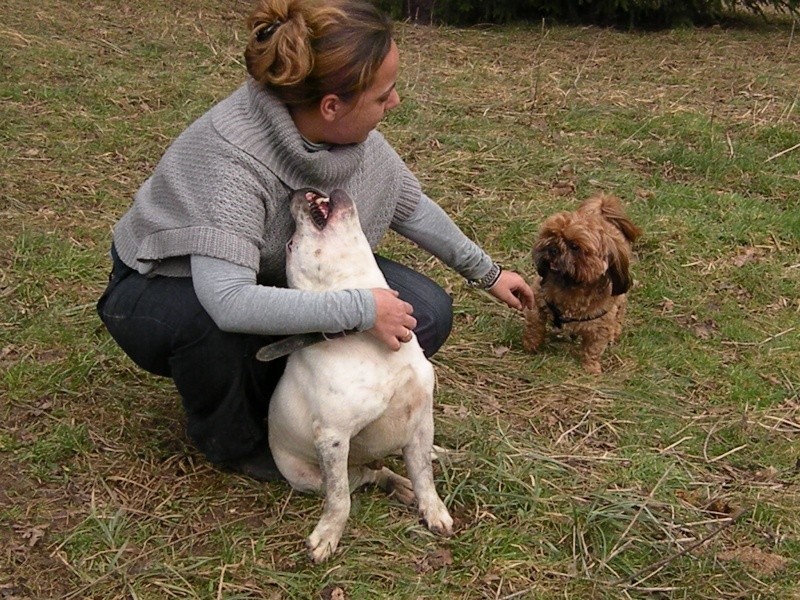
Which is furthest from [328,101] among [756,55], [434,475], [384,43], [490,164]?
[756,55]

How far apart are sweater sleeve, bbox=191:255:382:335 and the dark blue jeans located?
10.0 inches

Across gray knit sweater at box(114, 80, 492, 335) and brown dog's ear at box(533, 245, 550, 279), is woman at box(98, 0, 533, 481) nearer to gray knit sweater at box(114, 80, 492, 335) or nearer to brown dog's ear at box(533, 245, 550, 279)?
gray knit sweater at box(114, 80, 492, 335)

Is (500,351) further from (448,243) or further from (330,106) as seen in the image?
(330,106)

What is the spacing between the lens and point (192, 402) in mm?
3035

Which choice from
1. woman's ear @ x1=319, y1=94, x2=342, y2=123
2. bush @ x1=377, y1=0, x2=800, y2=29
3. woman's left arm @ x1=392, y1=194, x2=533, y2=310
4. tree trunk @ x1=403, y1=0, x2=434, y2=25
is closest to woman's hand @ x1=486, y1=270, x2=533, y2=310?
woman's left arm @ x1=392, y1=194, x2=533, y2=310

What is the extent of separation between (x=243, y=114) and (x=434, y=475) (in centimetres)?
131

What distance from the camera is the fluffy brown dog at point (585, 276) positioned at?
415cm

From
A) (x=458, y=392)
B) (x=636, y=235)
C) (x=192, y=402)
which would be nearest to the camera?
(x=192, y=402)

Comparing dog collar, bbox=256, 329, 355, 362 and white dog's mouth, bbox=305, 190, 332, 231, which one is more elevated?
white dog's mouth, bbox=305, 190, 332, 231

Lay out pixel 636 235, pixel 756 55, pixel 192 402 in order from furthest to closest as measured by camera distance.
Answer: pixel 756 55
pixel 636 235
pixel 192 402

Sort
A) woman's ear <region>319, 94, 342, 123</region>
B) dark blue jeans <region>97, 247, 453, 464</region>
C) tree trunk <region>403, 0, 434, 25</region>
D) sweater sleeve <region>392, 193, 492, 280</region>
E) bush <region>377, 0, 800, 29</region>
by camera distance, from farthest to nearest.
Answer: tree trunk <region>403, 0, 434, 25</region> < bush <region>377, 0, 800, 29</region> < sweater sleeve <region>392, 193, 492, 280</region> < dark blue jeans <region>97, 247, 453, 464</region> < woman's ear <region>319, 94, 342, 123</region>

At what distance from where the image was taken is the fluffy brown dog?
13.6 feet

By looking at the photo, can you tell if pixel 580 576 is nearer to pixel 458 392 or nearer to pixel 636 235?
pixel 458 392

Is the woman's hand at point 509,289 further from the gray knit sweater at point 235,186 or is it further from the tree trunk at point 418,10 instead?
the tree trunk at point 418,10
